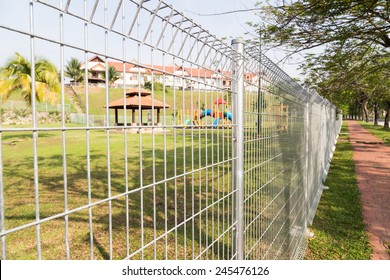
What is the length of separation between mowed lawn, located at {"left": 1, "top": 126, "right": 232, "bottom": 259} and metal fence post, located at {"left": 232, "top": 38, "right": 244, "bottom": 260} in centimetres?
7

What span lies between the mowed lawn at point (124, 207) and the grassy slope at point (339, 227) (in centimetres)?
138

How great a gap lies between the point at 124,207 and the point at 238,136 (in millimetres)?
3917

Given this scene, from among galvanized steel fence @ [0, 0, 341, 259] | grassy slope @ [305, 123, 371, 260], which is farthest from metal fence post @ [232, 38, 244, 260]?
grassy slope @ [305, 123, 371, 260]

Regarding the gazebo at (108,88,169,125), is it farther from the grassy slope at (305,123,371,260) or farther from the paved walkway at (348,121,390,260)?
the paved walkway at (348,121,390,260)

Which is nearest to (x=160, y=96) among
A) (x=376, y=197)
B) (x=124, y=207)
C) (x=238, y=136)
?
(x=238, y=136)

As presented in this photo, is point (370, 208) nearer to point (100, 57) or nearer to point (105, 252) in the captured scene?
point (105, 252)

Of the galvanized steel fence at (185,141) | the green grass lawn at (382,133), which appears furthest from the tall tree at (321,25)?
the green grass lawn at (382,133)

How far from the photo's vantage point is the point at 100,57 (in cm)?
119

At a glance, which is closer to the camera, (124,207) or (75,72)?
(75,72)

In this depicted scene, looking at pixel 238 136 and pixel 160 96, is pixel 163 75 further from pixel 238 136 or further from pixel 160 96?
pixel 238 136

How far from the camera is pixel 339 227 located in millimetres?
5062

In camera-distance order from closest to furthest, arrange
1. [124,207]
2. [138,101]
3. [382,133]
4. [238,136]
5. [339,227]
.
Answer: [138,101], [238,136], [339,227], [124,207], [382,133]

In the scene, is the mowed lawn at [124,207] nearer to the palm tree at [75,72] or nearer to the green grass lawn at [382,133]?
the palm tree at [75,72]

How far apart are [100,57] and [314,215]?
527 centimetres
